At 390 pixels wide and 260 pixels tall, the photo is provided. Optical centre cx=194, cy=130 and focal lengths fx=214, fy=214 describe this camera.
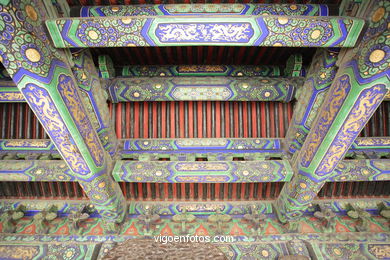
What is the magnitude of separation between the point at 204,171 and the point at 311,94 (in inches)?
82.5

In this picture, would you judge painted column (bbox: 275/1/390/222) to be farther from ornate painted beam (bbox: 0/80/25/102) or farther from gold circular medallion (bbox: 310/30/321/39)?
ornate painted beam (bbox: 0/80/25/102)

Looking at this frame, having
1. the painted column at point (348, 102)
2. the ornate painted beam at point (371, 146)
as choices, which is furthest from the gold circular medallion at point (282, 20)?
the ornate painted beam at point (371, 146)

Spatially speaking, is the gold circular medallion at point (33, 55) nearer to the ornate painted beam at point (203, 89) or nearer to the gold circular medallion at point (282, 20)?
the ornate painted beam at point (203, 89)

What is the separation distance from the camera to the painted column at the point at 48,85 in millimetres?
2033

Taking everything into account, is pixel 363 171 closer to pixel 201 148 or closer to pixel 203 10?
pixel 201 148

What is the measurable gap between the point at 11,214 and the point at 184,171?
3.96m

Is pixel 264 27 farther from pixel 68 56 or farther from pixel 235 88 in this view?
pixel 68 56

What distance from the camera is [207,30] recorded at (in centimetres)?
238

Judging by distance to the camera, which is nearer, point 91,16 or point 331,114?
point 91,16

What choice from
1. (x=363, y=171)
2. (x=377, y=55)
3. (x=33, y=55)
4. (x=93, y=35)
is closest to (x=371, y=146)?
(x=363, y=171)

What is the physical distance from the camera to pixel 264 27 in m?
2.34

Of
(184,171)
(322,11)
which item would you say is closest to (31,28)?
(184,171)

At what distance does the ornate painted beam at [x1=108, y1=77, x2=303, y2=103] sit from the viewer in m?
3.68

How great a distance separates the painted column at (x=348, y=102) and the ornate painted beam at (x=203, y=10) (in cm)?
62
